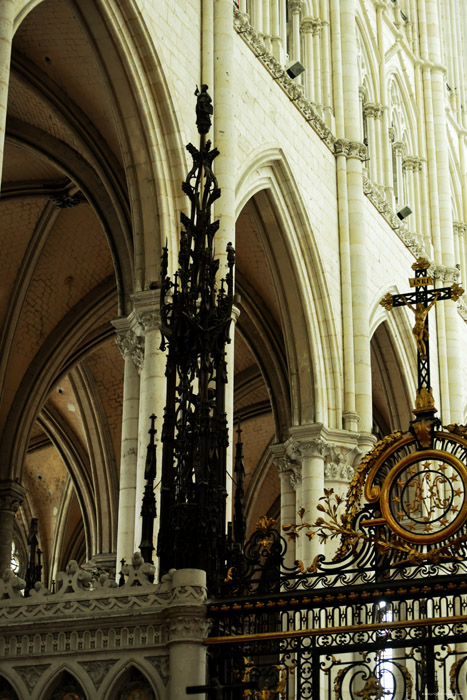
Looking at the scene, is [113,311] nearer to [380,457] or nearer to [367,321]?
[367,321]

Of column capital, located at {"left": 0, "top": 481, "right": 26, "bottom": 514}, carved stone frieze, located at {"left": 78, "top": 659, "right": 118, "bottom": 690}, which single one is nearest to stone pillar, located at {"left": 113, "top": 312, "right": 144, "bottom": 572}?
carved stone frieze, located at {"left": 78, "top": 659, "right": 118, "bottom": 690}

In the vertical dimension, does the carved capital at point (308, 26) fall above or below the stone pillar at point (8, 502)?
above

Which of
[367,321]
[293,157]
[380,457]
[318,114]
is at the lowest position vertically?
[380,457]

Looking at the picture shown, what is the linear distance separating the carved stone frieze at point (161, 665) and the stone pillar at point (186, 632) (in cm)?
6

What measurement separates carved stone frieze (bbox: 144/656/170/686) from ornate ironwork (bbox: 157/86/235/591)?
1.62 feet

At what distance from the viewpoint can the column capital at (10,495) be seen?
1880 cm

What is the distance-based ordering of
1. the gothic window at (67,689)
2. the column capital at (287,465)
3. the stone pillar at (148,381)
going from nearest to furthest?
the gothic window at (67,689) → the stone pillar at (148,381) → the column capital at (287,465)

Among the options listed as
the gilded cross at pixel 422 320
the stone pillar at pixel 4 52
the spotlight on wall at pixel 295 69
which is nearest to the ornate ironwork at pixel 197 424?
the gilded cross at pixel 422 320

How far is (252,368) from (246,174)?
8.46 meters

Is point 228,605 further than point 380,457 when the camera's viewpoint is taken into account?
No

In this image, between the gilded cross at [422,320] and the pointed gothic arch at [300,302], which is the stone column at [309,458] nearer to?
the pointed gothic arch at [300,302]

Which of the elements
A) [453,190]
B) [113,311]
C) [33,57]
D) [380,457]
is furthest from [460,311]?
[380,457]

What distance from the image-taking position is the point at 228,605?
6.33m

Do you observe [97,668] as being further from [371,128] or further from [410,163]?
[410,163]
